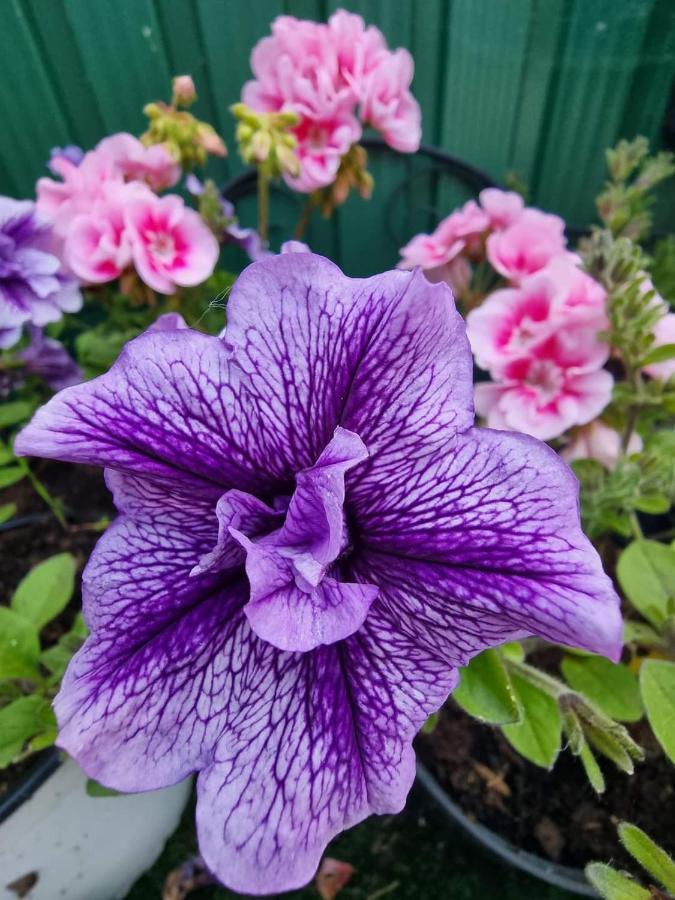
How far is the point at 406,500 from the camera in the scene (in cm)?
36

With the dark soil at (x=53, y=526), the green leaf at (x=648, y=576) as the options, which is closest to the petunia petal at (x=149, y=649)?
the green leaf at (x=648, y=576)

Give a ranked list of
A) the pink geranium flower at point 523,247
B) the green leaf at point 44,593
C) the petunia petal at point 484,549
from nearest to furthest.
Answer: the petunia petal at point 484,549
the green leaf at point 44,593
the pink geranium flower at point 523,247

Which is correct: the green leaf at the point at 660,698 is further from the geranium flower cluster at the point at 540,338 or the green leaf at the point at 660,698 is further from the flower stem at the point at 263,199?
the flower stem at the point at 263,199

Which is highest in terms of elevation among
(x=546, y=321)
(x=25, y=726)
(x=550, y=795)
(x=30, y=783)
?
(x=546, y=321)

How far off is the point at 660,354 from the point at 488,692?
33 cm

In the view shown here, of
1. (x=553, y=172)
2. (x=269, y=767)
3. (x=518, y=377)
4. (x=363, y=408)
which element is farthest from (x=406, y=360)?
(x=553, y=172)

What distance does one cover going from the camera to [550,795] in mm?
717

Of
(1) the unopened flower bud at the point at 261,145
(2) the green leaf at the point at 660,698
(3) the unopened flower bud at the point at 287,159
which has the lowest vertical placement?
(2) the green leaf at the point at 660,698

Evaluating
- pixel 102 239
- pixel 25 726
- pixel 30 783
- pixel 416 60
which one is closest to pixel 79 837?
pixel 30 783

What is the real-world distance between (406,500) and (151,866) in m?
0.77

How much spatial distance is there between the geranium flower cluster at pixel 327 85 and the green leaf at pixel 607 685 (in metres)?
0.55

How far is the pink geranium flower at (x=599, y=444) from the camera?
28.0 inches

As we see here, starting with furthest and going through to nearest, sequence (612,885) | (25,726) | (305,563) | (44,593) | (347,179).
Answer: (347,179) < (44,593) < (25,726) < (612,885) < (305,563)

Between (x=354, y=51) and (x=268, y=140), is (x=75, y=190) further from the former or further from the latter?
(x=354, y=51)
